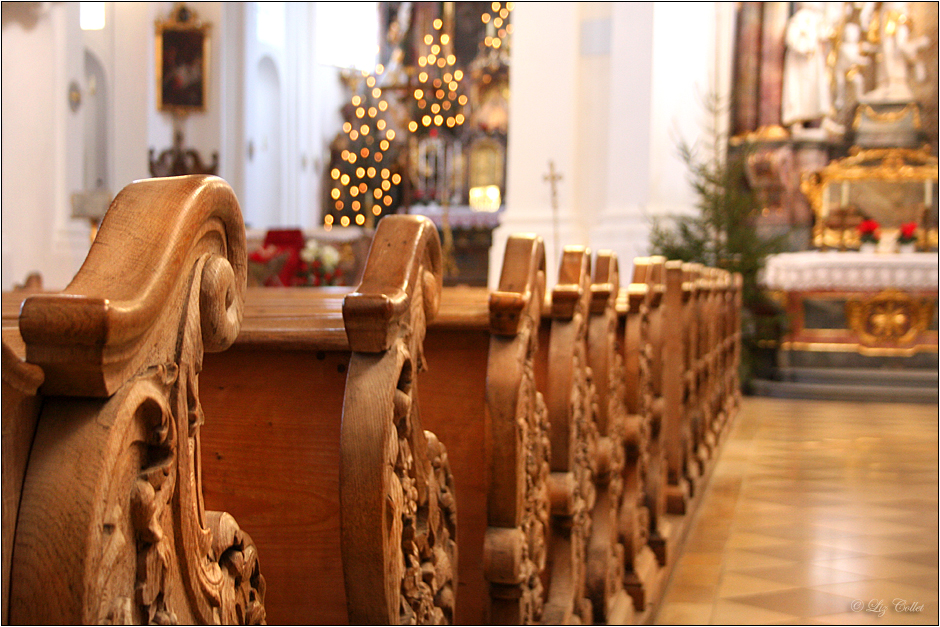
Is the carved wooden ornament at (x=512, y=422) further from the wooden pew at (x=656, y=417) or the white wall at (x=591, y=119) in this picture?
the white wall at (x=591, y=119)

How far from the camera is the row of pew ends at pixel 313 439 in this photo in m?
0.56

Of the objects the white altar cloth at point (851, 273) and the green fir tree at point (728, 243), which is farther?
the white altar cloth at point (851, 273)

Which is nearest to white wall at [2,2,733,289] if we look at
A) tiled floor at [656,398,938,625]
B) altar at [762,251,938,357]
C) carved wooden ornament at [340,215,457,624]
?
altar at [762,251,938,357]

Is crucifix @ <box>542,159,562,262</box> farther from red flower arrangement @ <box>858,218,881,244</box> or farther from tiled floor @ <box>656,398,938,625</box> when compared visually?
red flower arrangement @ <box>858,218,881,244</box>

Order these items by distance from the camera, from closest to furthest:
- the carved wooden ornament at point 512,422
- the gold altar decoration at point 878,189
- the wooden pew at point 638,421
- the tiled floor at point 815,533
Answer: the carved wooden ornament at point 512,422
the wooden pew at point 638,421
the tiled floor at point 815,533
the gold altar decoration at point 878,189

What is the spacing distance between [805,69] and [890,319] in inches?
117

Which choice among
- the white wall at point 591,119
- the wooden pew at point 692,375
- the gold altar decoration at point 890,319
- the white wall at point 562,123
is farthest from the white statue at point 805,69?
the wooden pew at point 692,375

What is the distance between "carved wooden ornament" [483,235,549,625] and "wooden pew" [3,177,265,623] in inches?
29.8

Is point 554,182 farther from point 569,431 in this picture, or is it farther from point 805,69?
point 569,431

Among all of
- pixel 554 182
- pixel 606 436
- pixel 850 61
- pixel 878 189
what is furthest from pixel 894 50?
pixel 606 436

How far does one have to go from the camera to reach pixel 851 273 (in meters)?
7.77

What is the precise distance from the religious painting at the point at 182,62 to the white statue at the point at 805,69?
287 inches

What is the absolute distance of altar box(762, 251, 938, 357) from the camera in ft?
25.5

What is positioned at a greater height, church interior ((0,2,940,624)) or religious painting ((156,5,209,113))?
religious painting ((156,5,209,113))
